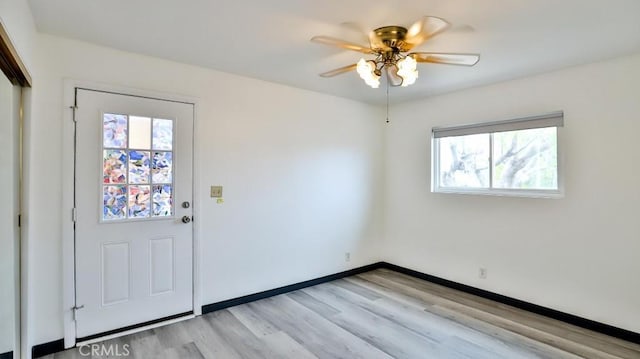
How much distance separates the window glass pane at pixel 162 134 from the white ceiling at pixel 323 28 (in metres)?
0.57

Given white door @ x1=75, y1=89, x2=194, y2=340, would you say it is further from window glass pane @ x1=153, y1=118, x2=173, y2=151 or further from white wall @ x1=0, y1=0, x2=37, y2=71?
white wall @ x1=0, y1=0, x2=37, y2=71

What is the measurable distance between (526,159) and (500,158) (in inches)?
10.4

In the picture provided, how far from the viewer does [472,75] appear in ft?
10.9

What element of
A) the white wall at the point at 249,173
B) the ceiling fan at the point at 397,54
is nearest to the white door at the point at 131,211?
the white wall at the point at 249,173

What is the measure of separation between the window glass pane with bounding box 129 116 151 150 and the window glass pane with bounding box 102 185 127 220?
37 cm

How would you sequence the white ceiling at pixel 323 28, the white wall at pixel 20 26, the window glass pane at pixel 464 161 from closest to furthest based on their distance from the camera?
the white wall at pixel 20 26, the white ceiling at pixel 323 28, the window glass pane at pixel 464 161

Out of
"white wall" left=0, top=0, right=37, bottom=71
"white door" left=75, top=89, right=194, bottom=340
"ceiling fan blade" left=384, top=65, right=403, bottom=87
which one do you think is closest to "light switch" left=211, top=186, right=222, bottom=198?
"white door" left=75, top=89, right=194, bottom=340

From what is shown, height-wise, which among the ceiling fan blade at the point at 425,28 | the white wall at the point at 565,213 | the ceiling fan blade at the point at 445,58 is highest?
the ceiling fan blade at the point at 425,28

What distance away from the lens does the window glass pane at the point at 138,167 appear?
2805mm

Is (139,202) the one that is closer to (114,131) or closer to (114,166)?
(114,166)

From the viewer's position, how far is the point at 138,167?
2.83 metres

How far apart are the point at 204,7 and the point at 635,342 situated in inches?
161

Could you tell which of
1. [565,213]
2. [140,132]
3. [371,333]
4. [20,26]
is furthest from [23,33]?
[565,213]

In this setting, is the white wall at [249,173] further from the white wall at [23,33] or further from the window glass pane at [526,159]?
the window glass pane at [526,159]
